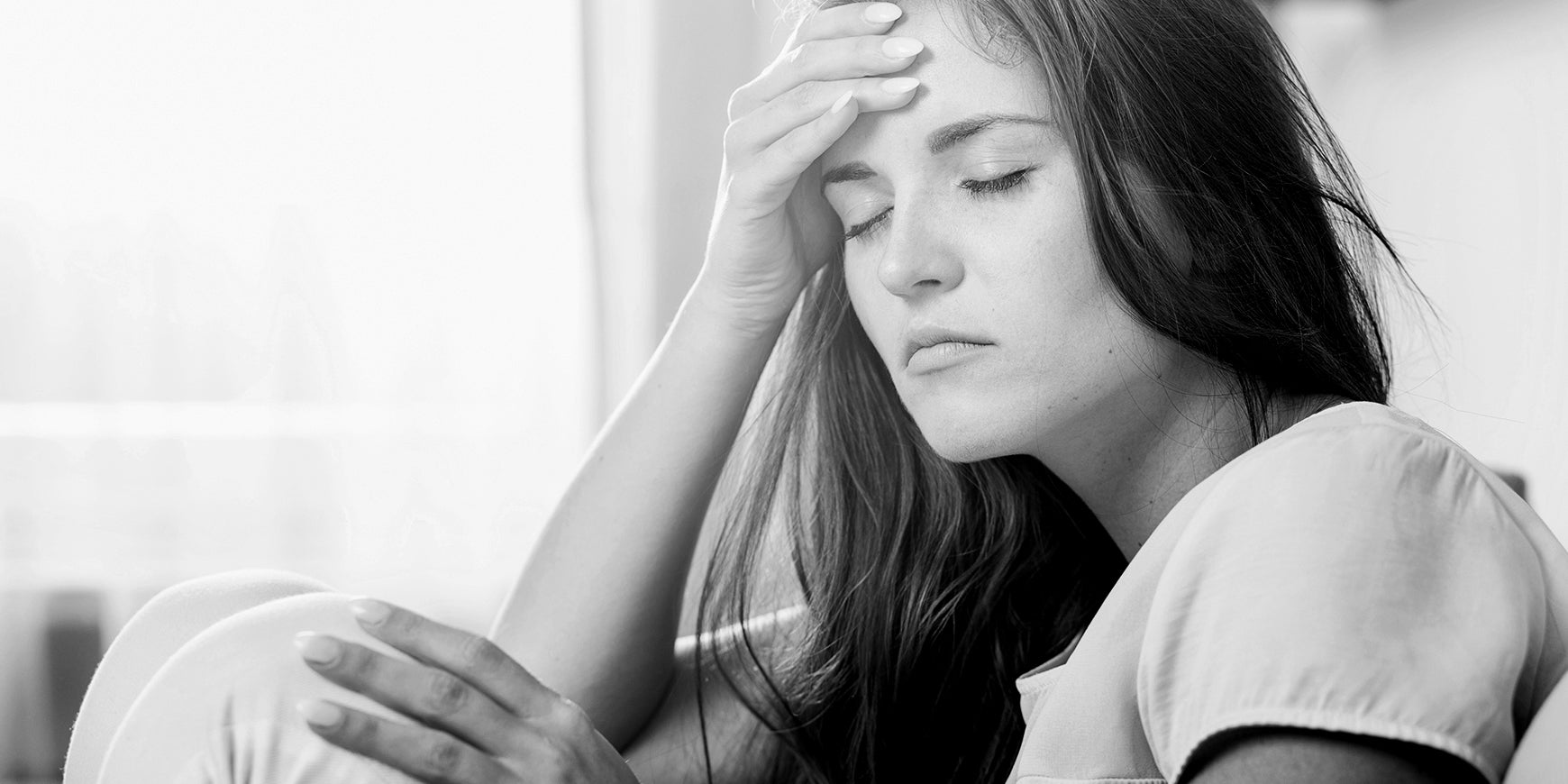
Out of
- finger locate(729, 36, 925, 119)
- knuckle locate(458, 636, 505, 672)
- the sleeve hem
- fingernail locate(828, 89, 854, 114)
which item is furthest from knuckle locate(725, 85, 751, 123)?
the sleeve hem

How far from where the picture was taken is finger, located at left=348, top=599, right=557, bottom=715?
0.89m

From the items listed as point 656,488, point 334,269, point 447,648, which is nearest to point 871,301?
point 656,488

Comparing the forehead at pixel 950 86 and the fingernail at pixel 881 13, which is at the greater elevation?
the fingernail at pixel 881 13

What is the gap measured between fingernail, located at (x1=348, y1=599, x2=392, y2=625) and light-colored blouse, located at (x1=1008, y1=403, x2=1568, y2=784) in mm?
443

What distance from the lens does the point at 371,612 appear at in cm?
89

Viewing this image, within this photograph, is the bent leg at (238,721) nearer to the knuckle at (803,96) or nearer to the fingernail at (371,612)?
the fingernail at (371,612)

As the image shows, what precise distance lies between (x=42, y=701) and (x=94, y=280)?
0.82m

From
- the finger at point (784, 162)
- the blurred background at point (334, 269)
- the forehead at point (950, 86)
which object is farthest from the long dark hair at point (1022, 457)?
the blurred background at point (334, 269)

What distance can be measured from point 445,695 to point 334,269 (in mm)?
1904

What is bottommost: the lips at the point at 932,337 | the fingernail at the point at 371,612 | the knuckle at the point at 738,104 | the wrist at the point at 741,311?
the fingernail at the point at 371,612

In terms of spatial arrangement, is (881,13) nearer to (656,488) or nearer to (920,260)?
(920,260)

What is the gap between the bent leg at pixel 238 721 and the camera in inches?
32.0

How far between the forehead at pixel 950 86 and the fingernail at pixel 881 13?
0.02 meters

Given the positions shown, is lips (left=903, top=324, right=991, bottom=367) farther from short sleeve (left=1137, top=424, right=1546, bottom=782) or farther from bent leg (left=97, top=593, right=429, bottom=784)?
bent leg (left=97, top=593, right=429, bottom=784)
